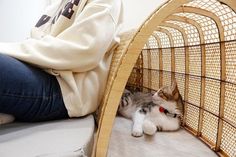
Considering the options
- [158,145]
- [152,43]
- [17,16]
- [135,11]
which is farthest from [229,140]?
[17,16]

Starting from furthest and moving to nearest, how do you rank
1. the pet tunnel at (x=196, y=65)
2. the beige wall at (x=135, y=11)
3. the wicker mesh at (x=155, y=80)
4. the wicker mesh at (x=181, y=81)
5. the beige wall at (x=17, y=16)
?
the beige wall at (x=17, y=16), the beige wall at (x=135, y=11), the wicker mesh at (x=155, y=80), the wicker mesh at (x=181, y=81), the pet tunnel at (x=196, y=65)

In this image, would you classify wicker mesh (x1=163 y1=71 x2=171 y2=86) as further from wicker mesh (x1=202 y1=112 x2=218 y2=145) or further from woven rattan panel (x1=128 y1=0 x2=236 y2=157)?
wicker mesh (x1=202 y1=112 x2=218 y2=145)

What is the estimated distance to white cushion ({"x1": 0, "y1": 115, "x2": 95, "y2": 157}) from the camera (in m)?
0.55

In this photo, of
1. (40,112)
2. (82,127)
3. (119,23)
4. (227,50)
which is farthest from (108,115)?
(227,50)

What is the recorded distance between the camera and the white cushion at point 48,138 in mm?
553

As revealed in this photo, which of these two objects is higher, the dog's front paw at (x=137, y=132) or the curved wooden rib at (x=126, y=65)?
the curved wooden rib at (x=126, y=65)

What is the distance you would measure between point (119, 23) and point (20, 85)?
1.33 ft

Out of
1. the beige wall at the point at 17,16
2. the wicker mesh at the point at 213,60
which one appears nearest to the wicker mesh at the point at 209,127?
the wicker mesh at the point at 213,60

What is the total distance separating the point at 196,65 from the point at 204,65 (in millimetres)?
66

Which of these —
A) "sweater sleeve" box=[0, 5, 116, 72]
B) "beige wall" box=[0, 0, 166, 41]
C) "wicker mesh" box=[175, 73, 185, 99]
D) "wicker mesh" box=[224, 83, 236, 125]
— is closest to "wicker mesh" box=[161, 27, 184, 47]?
"wicker mesh" box=[175, 73, 185, 99]

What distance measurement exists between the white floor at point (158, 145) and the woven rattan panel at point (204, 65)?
61 mm

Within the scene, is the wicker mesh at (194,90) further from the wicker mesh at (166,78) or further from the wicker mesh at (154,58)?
the wicker mesh at (154,58)

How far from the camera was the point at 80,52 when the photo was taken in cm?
71

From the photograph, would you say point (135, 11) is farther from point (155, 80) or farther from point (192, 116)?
point (192, 116)
